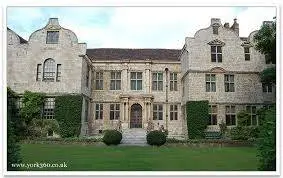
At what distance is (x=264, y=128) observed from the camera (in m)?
10.6

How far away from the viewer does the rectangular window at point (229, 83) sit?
80.1 ft

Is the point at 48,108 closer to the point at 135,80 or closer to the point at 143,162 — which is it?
the point at 135,80

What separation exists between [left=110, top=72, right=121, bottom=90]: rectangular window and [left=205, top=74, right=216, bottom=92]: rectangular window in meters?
7.58

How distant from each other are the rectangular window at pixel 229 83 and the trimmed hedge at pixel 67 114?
33.5 feet

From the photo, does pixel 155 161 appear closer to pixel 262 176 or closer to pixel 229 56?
pixel 262 176

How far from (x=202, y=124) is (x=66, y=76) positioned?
31.9 ft

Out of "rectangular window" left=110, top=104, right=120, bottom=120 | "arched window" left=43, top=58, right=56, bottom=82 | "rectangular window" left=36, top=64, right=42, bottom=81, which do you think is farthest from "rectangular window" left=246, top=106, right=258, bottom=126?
"rectangular window" left=36, top=64, right=42, bottom=81

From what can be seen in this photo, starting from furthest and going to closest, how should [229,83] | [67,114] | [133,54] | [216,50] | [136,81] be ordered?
[133,54], [136,81], [216,50], [229,83], [67,114]

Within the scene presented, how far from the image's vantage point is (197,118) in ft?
79.7

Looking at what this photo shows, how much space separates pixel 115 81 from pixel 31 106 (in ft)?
26.6

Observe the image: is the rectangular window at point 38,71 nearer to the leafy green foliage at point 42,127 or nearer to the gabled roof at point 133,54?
the leafy green foliage at point 42,127

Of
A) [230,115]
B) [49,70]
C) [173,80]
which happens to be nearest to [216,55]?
[230,115]

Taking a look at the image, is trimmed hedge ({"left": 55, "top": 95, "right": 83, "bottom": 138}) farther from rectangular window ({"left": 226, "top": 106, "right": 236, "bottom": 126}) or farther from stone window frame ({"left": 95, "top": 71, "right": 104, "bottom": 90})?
rectangular window ({"left": 226, "top": 106, "right": 236, "bottom": 126})
